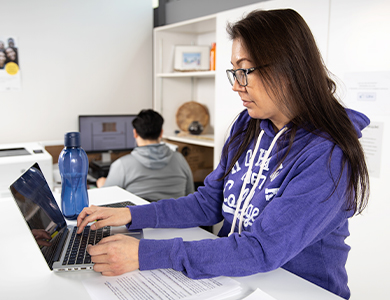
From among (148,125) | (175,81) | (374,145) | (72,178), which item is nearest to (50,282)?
(72,178)

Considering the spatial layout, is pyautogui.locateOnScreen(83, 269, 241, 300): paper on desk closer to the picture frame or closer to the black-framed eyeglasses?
the black-framed eyeglasses

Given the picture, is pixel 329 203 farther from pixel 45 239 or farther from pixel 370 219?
pixel 370 219

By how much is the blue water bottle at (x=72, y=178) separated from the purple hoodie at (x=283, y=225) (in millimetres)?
248

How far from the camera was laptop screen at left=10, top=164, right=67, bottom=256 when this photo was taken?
35.6 inches

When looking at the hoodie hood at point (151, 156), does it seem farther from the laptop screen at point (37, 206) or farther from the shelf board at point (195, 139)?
the laptop screen at point (37, 206)

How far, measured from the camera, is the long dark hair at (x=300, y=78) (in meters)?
0.95

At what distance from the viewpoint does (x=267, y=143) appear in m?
1.14

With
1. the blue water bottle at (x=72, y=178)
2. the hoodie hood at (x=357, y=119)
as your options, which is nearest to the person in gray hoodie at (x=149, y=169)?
the blue water bottle at (x=72, y=178)

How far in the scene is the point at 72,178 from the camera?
1.27 m

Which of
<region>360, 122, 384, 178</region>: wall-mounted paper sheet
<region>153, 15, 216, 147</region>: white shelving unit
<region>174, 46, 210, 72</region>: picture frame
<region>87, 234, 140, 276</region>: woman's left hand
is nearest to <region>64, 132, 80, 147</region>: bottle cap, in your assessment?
<region>87, 234, 140, 276</region>: woman's left hand

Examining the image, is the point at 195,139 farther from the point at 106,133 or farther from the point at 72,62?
the point at 72,62

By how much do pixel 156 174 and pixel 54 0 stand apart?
1.77 m

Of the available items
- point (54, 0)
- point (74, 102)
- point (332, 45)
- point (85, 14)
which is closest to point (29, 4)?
point (54, 0)

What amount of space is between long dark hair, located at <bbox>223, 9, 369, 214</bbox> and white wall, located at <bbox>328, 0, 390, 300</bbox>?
0.95m
